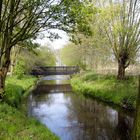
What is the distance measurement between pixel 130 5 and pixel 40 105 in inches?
501

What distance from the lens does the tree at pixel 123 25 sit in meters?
25.9

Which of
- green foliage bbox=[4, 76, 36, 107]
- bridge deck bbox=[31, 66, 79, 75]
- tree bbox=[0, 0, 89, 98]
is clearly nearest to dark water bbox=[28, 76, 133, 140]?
green foliage bbox=[4, 76, 36, 107]

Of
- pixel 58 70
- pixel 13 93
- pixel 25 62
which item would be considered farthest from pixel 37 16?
pixel 58 70

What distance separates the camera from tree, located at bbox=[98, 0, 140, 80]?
84.9 feet

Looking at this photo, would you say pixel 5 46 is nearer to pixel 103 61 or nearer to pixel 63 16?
pixel 63 16

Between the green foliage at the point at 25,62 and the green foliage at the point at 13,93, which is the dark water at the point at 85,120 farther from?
the green foliage at the point at 25,62

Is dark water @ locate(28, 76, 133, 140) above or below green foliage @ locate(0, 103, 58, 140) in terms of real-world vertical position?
below

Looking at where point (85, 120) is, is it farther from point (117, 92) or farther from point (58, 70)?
point (58, 70)

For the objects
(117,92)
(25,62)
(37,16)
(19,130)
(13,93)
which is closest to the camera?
(19,130)

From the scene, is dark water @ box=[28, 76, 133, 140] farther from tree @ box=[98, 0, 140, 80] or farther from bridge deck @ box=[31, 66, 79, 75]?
bridge deck @ box=[31, 66, 79, 75]

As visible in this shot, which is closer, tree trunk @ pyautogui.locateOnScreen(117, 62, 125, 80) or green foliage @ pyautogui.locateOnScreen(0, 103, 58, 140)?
green foliage @ pyautogui.locateOnScreen(0, 103, 58, 140)

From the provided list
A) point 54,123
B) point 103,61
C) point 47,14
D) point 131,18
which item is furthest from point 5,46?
point 103,61

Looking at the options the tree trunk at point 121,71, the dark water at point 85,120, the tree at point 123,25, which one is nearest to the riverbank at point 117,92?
the tree trunk at point 121,71

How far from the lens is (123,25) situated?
85.3 ft
